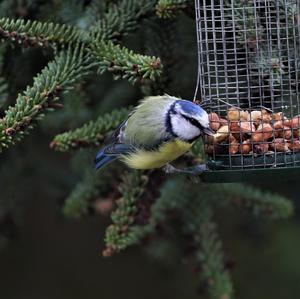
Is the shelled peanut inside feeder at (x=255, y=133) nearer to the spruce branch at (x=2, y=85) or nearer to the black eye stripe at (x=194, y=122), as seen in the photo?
the black eye stripe at (x=194, y=122)

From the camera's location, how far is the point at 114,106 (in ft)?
11.6

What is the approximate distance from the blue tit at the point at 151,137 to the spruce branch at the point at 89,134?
0.13 ft

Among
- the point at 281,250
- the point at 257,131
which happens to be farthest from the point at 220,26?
the point at 281,250

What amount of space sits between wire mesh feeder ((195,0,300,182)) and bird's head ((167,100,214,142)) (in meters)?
0.12

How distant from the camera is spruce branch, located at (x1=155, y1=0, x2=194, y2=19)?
9.05 ft

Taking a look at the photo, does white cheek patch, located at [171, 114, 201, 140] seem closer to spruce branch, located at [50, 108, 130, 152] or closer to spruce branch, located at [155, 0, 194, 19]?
spruce branch, located at [50, 108, 130, 152]

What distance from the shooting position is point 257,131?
2.90 meters

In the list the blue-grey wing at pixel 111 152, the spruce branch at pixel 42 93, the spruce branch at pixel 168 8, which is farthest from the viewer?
the blue-grey wing at pixel 111 152

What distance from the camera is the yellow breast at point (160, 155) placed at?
9.60 ft

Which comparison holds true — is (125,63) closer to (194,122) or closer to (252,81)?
(194,122)

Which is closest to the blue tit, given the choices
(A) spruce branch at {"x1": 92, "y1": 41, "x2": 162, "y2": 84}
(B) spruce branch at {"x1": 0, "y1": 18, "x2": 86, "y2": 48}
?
(A) spruce branch at {"x1": 92, "y1": 41, "x2": 162, "y2": 84}

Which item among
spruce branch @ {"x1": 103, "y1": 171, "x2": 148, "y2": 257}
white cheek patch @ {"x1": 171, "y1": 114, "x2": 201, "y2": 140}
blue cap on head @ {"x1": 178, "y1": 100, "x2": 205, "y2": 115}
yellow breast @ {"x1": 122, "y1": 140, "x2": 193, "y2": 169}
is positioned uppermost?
blue cap on head @ {"x1": 178, "y1": 100, "x2": 205, "y2": 115}

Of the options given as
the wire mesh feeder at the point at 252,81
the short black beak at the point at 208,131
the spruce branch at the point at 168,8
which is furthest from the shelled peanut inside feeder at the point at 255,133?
the spruce branch at the point at 168,8

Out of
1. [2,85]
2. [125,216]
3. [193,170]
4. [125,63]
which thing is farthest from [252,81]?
[2,85]
